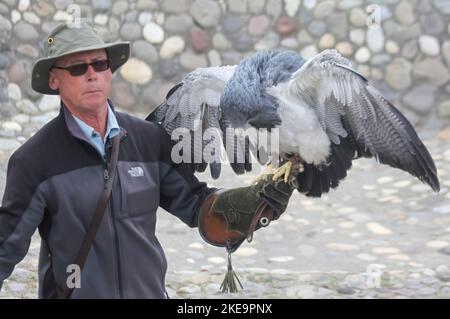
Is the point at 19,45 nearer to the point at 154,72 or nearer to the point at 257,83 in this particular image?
the point at 154,72

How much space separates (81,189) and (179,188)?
0.45 metres

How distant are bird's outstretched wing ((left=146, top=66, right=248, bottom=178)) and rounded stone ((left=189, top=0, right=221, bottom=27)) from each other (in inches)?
173

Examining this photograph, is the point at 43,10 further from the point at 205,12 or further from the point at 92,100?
the point at 92,100

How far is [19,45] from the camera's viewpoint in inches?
311

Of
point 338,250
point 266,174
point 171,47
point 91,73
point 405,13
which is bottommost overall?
point 338,250

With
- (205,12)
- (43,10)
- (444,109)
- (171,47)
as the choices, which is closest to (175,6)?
(205,12)

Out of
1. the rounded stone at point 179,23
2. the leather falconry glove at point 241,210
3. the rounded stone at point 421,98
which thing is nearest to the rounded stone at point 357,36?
the rounded stone at point 421,98

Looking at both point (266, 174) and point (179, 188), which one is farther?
point (266, 174)

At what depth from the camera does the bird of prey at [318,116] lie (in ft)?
10.5

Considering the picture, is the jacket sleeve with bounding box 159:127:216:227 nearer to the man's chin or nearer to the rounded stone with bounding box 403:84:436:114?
the man's chin

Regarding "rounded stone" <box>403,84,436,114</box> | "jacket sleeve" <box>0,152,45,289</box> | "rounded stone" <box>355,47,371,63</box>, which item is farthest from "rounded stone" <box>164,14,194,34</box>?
"jacket sleeve" <box>0,152,45,289</box>

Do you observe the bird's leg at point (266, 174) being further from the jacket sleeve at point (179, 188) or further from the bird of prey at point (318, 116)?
the jacket sleeve at point (179, 188)

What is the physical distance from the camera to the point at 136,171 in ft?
9.36

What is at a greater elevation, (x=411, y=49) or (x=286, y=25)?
(x=286, y=25)
